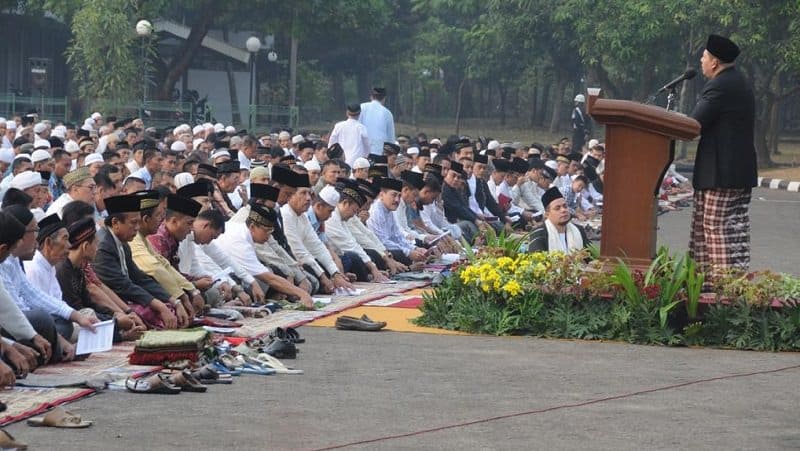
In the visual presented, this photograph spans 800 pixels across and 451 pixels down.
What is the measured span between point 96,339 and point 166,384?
131cm

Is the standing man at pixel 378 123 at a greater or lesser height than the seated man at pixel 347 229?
greater

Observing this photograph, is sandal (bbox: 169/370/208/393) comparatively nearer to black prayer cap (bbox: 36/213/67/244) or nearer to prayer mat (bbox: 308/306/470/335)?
black prayer cap (bbox: 36/213/67/244)

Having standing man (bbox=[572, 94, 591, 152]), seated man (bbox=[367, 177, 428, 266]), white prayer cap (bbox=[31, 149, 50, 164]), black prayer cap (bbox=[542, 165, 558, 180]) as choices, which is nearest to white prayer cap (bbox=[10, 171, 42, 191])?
white prayer cap (bbox=[31, 149, 50, 164])

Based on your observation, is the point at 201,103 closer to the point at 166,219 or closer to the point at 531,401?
the point at 166,219

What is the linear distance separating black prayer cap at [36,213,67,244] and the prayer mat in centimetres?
258

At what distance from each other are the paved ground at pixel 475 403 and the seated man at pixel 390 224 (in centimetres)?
552

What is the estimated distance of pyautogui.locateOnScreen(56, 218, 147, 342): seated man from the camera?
1030 centimetres

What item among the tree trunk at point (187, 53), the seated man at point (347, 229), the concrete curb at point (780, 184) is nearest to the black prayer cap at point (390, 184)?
the seated man at point (347, 229)

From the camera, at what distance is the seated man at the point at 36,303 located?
9.20 m

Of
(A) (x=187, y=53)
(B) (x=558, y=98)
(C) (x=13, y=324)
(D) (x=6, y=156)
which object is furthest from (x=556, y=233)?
(B) (x=558, y=98)

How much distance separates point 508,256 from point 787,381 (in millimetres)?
3280

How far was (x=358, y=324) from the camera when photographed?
11.7m

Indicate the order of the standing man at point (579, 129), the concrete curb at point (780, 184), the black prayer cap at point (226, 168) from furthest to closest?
the standing man at point (579, 129), the concrete curb at point (780, 184), the black prayer cap at point (226, 168)

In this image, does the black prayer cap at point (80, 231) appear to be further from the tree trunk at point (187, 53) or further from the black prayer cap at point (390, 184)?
the tree trunk at point (187, 53)
